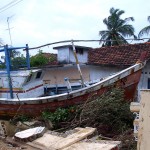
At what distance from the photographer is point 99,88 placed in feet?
31.5

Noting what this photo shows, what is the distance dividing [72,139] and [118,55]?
829 cm

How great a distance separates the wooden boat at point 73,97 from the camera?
31.5ft

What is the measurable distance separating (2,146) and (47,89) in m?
5.34

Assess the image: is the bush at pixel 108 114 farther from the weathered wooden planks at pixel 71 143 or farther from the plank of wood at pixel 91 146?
the plank of wood at pixel 91 146

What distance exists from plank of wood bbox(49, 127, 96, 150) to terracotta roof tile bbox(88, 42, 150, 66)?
6656mm

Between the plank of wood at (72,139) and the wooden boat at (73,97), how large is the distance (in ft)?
8.14

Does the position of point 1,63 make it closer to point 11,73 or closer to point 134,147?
point 11,73

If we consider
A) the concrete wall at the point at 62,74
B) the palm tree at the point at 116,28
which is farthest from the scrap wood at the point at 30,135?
the palm tree at the point at 116,28

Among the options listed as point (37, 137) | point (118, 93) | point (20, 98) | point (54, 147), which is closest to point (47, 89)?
point (20, 98)

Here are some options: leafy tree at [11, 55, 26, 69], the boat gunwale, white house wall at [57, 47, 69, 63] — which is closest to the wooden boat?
the boat gunwale

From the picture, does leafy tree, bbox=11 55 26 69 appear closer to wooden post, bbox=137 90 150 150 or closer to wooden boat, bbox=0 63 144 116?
wooden boat, bbox=0 63 144 116

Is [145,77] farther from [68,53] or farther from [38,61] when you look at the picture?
[38,61]

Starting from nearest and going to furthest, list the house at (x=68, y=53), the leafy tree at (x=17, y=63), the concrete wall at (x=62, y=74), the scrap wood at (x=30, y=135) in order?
1. the scrap wood at (x=30, y=135)
2. the leafy tree at (x=17, y=63)
3. the house at (x=68, y=53)
4. the concrete wall at (x=62, y=74)

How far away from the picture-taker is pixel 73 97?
9.61 m
